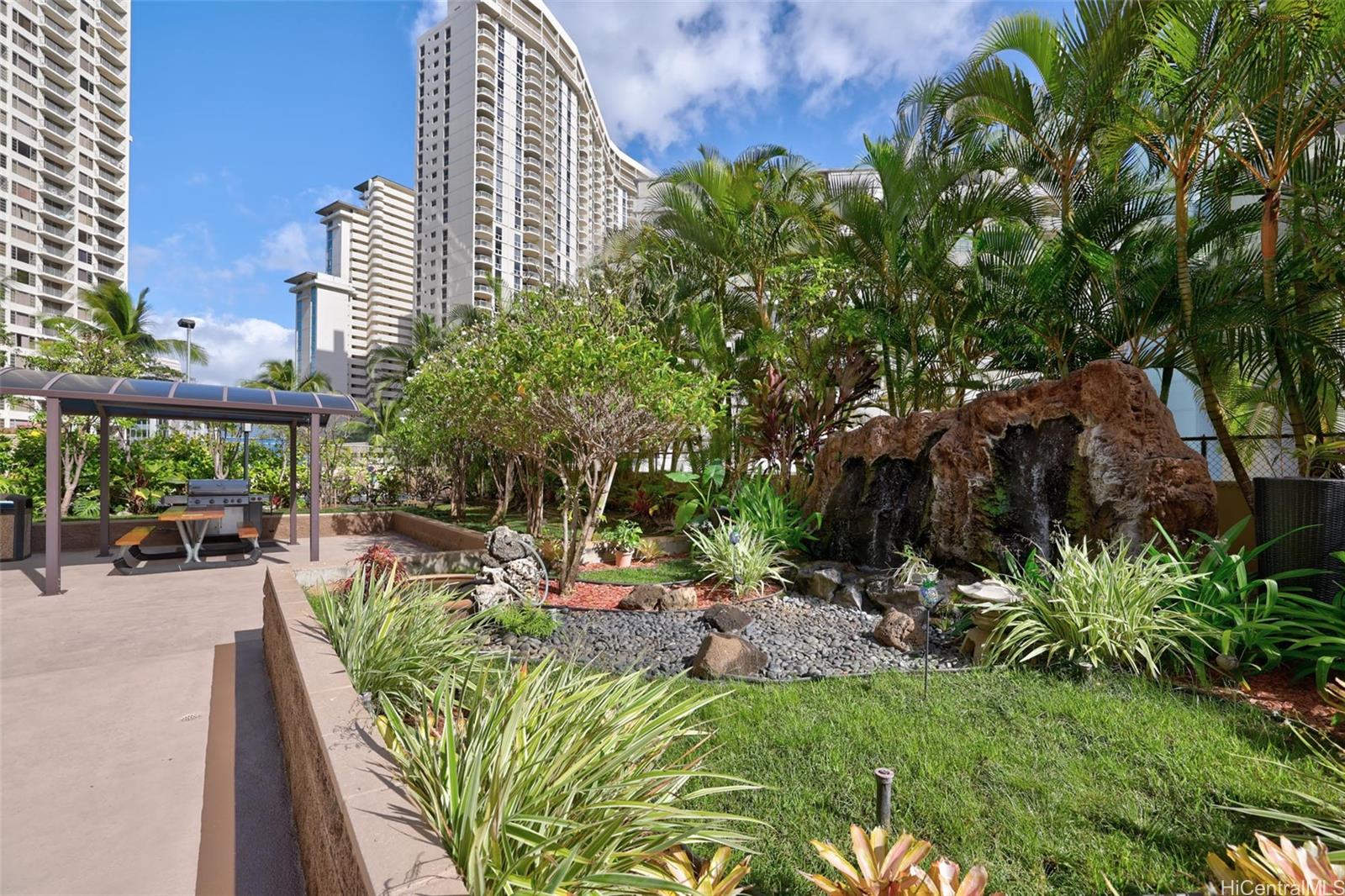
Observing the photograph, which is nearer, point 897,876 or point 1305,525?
point 897,876

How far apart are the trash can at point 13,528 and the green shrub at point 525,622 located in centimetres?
853

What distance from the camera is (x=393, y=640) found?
11.1ft

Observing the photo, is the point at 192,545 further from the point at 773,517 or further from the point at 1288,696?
the point at 1288,696

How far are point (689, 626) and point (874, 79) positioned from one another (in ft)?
33.8

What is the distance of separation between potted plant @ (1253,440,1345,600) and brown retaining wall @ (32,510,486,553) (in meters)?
8.06

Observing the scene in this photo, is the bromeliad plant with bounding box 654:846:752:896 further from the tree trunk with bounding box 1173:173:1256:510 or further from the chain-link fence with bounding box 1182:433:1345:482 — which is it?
the chain-link fence with bounding box 1182:433:1345:482

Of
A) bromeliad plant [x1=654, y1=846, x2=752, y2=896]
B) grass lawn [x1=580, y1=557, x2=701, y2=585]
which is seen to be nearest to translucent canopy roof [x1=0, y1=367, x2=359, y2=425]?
grass lawn [x1=580, y1=557, x2=701, y2=585]

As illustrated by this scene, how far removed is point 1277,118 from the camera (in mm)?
5121

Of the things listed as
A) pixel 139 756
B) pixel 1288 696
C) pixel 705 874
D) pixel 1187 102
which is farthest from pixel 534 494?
pixel 1187 102

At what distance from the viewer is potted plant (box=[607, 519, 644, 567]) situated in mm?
8031

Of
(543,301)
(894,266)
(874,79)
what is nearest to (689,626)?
(543,301)

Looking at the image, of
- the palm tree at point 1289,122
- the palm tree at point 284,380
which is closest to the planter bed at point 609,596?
the palm tree at point 1289,122

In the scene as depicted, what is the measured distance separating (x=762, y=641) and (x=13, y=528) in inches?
422

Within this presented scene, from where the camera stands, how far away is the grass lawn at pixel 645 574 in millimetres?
7082
